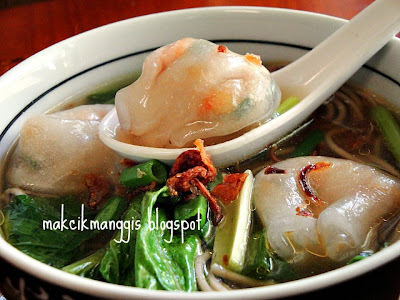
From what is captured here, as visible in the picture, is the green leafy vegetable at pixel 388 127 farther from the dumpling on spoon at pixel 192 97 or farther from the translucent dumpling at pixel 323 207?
the dumpling on spoon at pixel 192 97

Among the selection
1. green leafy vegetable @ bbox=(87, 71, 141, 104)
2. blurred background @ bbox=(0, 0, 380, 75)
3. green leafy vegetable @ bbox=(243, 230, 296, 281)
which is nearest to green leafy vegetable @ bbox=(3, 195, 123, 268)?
green leafy vegetable @ bbox=(243, 230, 296, 281)

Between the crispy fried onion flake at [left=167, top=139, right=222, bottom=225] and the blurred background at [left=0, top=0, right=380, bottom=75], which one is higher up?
the blurred background at [left=0, top=0, right=380, bottom=75]

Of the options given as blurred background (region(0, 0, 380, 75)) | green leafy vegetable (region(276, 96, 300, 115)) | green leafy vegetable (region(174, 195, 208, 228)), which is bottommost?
green leafy vegetable (region(174, 195, 208, 228))

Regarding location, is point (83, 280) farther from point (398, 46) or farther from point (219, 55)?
point (398, 46)

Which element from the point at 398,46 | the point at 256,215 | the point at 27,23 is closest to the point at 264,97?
the point at 256,215

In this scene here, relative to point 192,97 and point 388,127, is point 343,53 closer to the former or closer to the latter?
point 388,127

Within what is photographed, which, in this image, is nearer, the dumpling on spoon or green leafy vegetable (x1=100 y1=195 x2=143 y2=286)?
green leafy vegetable (x1=100 y1=195 x2=143 y2=286)

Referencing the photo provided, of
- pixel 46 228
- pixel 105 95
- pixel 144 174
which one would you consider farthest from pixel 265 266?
pixel 105 95

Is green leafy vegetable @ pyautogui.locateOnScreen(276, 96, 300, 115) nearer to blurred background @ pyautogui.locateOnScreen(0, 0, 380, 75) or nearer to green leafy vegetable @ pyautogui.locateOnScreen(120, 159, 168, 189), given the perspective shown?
green leafy vegetable @ pyautogui.locateOnScreen(120, 159, 168, 189)
